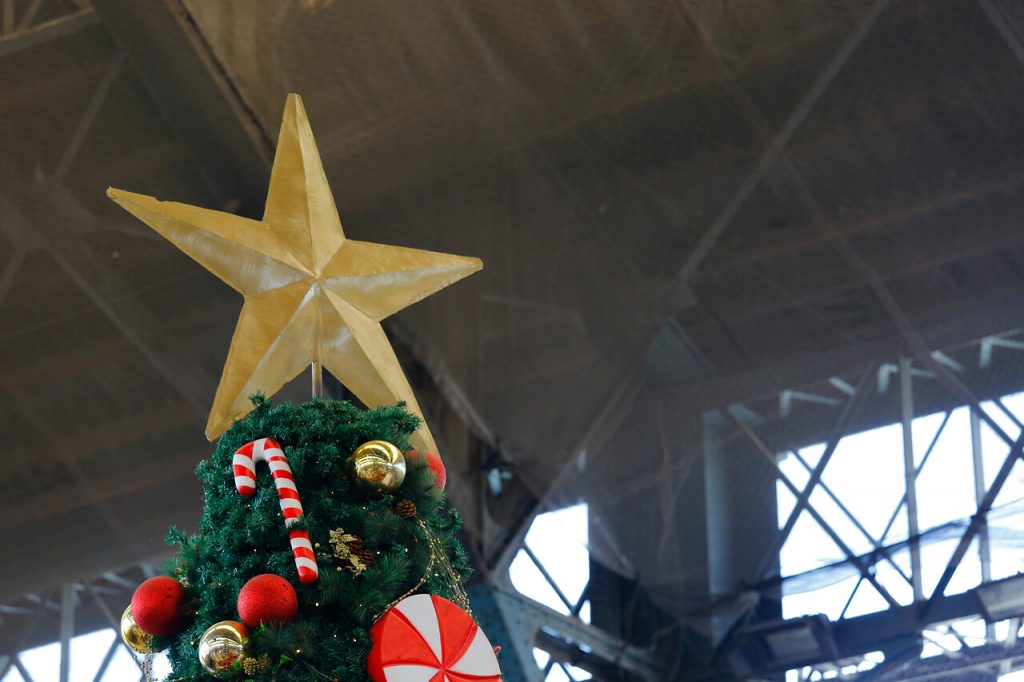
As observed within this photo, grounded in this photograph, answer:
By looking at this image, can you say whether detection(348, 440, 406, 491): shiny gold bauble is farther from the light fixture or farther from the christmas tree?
the light fixture

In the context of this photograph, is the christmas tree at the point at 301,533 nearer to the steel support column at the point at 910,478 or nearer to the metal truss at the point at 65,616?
the steel support column at the point at 910,478

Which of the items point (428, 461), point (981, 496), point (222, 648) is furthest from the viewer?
point (981, 496)

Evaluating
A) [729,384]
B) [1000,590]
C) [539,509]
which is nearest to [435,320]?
[539,509]

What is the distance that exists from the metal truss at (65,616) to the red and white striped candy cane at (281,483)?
2.15 m

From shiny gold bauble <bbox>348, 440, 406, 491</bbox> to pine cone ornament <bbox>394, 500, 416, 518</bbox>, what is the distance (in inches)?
1.4

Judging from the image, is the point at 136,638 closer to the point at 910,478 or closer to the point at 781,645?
the point at 781,645

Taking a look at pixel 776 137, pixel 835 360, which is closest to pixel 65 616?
pixel 835 360

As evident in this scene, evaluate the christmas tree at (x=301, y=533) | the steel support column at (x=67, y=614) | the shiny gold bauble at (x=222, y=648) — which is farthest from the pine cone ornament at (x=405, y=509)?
the steel support column at (x=67, y=614)

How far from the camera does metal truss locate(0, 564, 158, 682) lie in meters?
3.62

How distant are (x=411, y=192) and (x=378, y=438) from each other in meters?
1.72

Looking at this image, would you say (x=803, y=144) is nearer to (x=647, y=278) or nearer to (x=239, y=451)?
(x=647, y=278)

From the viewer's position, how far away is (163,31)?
3.17m

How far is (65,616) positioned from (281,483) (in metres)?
2.34

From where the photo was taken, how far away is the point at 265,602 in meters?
1.47
